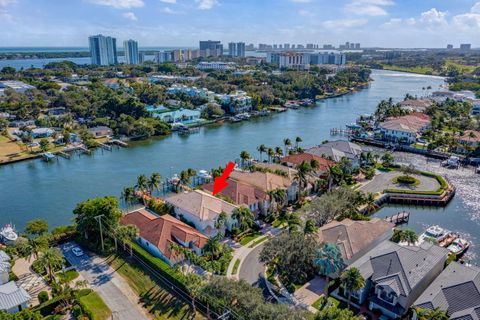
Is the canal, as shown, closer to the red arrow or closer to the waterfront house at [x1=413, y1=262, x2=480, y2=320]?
the waterfront house at [x1=413, y1=262, x2=480, y2=320]

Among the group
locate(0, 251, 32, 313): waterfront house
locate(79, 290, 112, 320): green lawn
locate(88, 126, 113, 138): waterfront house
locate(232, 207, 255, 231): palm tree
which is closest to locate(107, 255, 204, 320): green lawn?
locate(79, 290, 112, 320): green lawn

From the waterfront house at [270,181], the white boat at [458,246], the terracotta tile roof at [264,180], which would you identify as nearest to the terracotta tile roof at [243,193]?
the waterfront house at [270,181]

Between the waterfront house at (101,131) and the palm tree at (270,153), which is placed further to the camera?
the waterfront house at (101,131)

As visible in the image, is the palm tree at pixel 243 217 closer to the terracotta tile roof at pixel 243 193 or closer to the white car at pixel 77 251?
the terracotta tile roof at pixel 243 193

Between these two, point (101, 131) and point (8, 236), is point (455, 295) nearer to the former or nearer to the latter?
point (8, 236)

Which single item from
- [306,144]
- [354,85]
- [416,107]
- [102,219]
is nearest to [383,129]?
[306,144]
